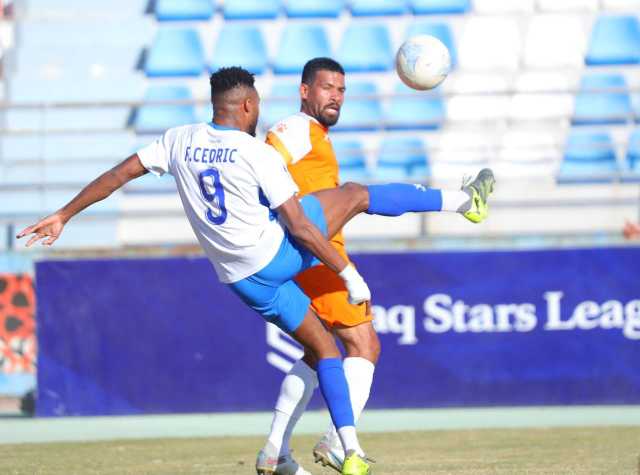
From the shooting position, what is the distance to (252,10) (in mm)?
17156

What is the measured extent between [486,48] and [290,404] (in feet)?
36.4

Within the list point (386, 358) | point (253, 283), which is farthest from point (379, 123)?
point (253, 283)

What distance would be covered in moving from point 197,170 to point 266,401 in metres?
5.91

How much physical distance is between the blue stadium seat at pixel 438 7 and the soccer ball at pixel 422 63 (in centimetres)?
958

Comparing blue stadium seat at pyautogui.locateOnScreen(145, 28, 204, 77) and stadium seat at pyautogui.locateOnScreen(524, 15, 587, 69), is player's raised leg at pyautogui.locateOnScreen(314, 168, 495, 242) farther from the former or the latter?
blue stadium seat at pyautogui.locateOnScreen(145, 28, 204, 77)

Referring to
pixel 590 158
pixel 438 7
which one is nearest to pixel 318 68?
pixel 590 158

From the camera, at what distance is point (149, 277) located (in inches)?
455

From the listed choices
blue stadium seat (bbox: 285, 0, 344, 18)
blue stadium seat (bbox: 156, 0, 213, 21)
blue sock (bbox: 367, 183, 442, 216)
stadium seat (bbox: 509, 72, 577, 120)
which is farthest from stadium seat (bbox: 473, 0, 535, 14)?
blue sock (bbox: 367, 183, 442, 216)

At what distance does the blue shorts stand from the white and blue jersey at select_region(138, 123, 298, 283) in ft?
0.13

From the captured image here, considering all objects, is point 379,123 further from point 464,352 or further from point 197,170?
point 197,170

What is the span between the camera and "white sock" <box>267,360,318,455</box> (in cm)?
629

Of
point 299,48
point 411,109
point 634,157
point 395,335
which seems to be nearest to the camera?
point 395,335

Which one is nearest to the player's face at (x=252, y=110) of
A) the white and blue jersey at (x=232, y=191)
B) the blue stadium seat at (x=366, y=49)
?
the white and blue jersey at (x=232, y=191)

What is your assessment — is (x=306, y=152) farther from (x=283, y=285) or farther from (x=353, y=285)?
(x=353, y=285)
